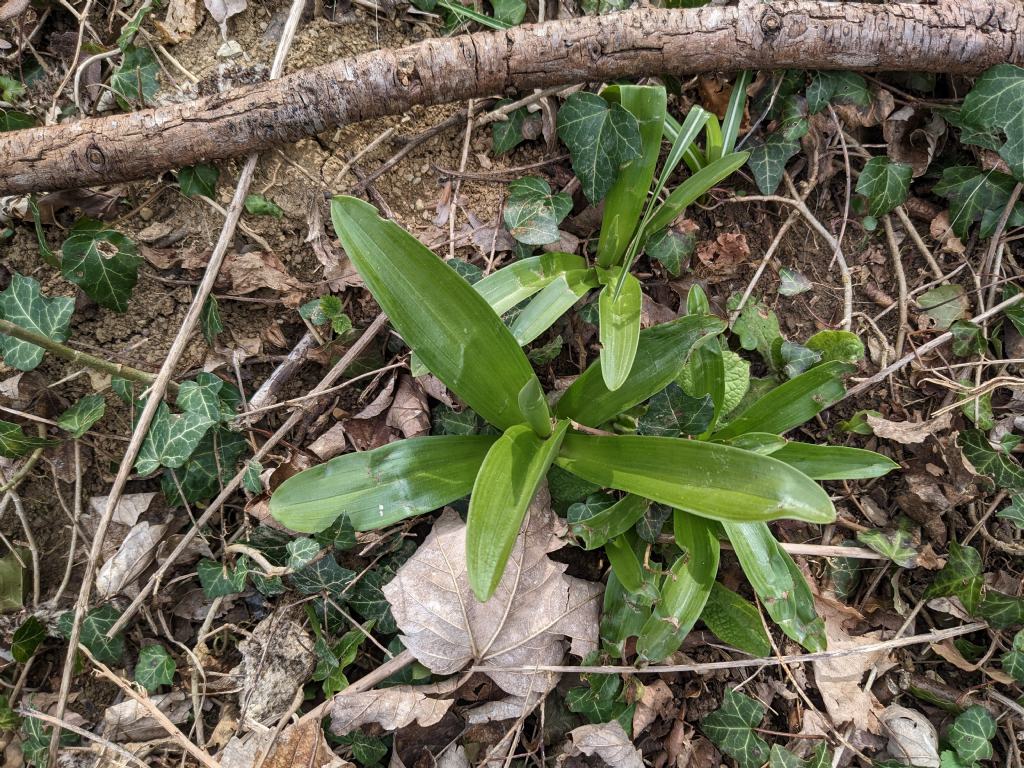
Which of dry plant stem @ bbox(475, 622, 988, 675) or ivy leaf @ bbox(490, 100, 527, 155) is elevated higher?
ivy leaf @ bbox(490, 100, 527, 155)

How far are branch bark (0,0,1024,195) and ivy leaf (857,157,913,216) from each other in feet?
0.77

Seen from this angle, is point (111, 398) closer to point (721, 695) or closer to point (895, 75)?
point (721, 695)

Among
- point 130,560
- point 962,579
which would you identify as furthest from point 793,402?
point 130,560

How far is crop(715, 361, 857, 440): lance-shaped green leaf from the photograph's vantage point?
1.44m

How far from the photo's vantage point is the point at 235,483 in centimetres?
151

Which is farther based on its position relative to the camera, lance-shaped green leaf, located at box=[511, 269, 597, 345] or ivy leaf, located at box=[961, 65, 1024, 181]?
ivy leaf, located at box=[961, 65, 1024, 181]

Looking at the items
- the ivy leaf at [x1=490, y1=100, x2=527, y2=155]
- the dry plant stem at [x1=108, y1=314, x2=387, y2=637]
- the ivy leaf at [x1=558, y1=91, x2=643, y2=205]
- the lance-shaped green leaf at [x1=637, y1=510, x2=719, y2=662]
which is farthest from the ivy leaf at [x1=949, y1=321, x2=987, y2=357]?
the dry plant stem at [x1=108, y1=314, x2=387, y2=637]

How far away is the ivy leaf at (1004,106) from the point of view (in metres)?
1.54

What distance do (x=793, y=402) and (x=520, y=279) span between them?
0.70 m

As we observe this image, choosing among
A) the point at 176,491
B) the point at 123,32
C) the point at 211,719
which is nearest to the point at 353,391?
the point at 176,491

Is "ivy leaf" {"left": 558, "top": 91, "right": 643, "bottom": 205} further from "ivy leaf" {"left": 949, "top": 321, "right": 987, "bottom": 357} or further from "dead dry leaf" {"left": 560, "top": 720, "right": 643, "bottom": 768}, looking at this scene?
"dead dry leaf" {"left": 560, "top": 720, "right": 643, "bottom": 768}

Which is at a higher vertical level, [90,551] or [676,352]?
[676,352]

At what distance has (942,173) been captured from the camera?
1690 mm

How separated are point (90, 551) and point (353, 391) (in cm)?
71
